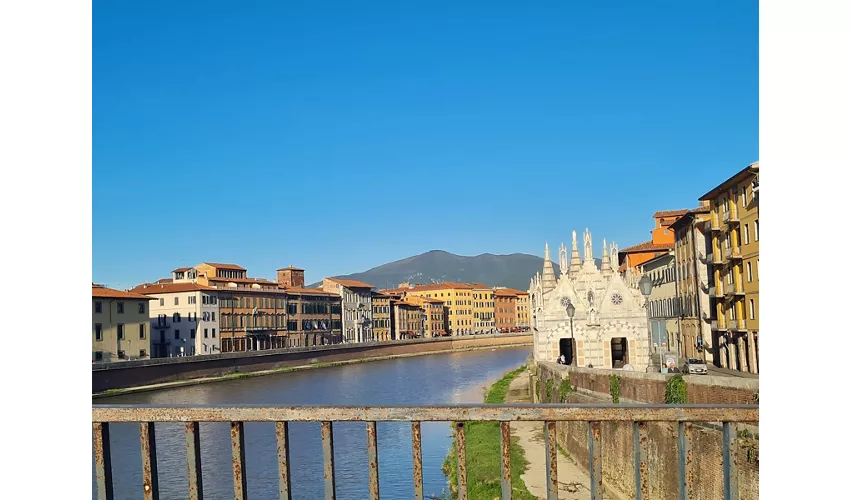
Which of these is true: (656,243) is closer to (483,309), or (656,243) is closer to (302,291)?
(302,291)

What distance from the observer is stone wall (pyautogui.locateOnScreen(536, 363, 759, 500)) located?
1025 cm

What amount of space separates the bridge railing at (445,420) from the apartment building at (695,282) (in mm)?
26336

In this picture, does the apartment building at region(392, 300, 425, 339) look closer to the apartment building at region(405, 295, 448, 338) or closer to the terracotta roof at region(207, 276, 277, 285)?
the apartment building at region(405, 295, 448, 338)

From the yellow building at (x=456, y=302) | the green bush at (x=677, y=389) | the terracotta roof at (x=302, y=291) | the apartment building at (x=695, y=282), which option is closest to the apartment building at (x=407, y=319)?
the yellow building at (x=456, y=302)

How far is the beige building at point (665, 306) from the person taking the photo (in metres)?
36.7

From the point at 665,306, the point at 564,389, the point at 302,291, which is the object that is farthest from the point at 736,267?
the point at 302,291

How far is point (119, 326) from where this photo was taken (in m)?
46.5

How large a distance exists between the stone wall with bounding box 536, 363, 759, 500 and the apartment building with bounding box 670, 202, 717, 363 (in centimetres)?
880

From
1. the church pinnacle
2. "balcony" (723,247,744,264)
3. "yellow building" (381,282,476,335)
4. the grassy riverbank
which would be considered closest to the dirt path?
the grassy riverbank
